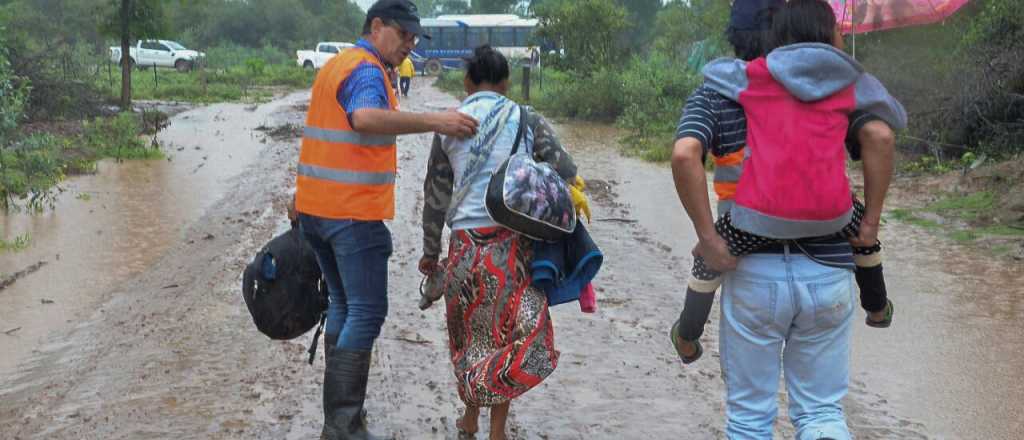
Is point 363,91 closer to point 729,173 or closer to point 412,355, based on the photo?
point 729,173

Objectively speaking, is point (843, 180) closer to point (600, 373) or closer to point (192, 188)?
point (600, 373)

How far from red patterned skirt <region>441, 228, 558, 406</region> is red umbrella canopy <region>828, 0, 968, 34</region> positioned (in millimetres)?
10222

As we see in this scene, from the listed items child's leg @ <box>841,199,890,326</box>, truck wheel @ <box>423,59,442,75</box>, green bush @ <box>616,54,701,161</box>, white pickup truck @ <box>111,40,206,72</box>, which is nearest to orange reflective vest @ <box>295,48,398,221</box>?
child's leg @ <box>841,199,890,326</box>

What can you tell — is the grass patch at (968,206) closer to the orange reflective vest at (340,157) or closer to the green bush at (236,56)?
the orange reflective vest at (340,157)

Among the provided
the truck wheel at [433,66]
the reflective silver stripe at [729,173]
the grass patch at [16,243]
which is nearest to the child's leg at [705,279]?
the reflective silver stripe at [729,173]

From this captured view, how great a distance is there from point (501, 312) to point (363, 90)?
0.96 meters

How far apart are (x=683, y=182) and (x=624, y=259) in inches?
212

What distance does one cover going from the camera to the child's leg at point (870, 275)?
315 centimetres

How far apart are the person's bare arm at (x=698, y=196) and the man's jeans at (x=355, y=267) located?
4.84 ft

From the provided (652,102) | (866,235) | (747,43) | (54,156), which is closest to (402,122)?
(747,43)

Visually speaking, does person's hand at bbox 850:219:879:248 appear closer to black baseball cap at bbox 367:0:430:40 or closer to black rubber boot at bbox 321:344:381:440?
black baseball cap at bbox 367:0:430:40

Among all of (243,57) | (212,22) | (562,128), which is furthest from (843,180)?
(212,22)

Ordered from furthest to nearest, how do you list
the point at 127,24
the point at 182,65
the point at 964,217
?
the point at 182,65 < the point at 127,24 < the point at 964,217

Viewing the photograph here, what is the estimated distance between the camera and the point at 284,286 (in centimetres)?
438
